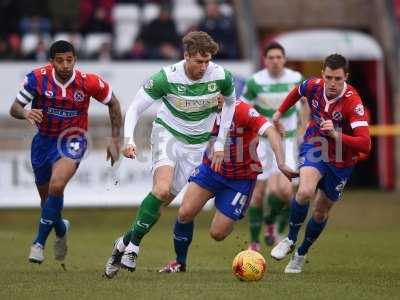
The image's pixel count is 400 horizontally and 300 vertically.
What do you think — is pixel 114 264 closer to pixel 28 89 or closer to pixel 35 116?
pixel 35 116

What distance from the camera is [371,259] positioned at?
1250cm

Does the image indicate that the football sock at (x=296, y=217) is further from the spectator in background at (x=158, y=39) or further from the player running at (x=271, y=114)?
the spectator in background at (x=158, y=39)

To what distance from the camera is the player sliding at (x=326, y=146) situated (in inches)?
411

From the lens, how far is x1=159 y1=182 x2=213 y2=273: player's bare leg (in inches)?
419

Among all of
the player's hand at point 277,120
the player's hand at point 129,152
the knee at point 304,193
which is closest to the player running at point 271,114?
the player's hand at point 277,120

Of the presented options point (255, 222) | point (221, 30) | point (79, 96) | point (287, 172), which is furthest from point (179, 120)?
point (221, 30)

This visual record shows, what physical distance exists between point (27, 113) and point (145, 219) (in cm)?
191

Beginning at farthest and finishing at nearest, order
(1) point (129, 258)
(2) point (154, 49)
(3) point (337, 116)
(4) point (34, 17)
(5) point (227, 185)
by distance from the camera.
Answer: (4) point (34, 17)
(2) point (154, 49)
(5) point (227, 185)
(3) point (337, 116)
(1) point (129, 258)

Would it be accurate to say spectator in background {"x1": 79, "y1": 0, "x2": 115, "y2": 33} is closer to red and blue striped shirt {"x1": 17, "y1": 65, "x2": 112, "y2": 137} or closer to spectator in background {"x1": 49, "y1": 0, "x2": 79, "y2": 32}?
spectator in background {"x1": 49, "y1": 0, "x2": 79, "y2": 32}

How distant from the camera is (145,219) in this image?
991 cm

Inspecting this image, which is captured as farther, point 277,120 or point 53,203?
point 277,120

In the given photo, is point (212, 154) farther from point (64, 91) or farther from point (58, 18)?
point (58, 18)

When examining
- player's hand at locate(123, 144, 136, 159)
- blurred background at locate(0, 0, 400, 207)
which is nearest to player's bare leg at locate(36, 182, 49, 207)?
player's hand at locate(123, 144, 136, 159)

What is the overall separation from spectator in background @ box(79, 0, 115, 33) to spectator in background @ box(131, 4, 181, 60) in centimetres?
96
